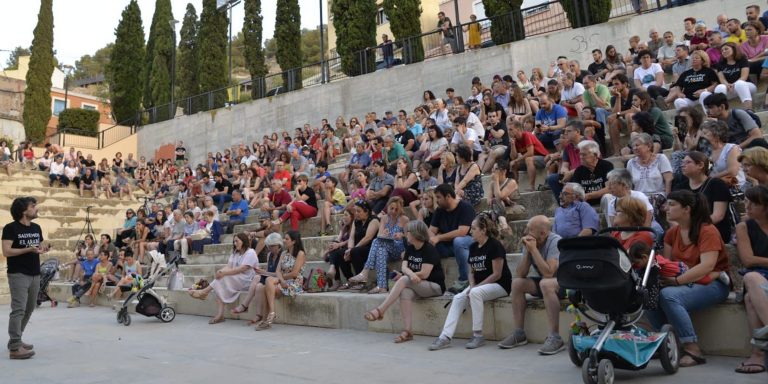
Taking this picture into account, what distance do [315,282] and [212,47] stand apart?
78.7 feet

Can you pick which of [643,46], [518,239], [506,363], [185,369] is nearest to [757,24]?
[643,46]

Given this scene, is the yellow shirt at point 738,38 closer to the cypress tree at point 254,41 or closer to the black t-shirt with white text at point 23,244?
the black t-shirt with white text at point 23,244

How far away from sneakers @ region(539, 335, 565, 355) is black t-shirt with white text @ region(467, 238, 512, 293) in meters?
0.99

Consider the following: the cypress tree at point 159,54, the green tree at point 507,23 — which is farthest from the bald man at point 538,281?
the cypress tree at point 159,54

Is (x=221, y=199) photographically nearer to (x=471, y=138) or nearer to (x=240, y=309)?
(x=240, y=309)

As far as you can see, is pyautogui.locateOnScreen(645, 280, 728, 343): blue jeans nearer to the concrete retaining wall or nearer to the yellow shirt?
the yellow shirt

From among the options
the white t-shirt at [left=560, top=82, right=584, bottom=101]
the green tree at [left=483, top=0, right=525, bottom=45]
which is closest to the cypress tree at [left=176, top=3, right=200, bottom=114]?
the green tree at [left=483, top=0, right=525, bottom=45]

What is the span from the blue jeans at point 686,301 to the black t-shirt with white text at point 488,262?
5.98ft

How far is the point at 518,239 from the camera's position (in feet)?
25.8

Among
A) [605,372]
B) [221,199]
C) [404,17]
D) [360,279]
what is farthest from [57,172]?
[605,372]

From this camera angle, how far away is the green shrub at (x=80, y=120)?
98.9 feet

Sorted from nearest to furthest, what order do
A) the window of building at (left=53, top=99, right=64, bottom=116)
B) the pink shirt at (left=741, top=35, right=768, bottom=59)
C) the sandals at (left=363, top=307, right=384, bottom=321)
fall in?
the sandals at (left=363, top=307, right=384, bottom=321), the pink shirt at (left=741, top=35, right=768, bottom=59), the window of building at (left=53, top=99, right=64, bottom=116)

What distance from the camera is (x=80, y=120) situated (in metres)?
30.6

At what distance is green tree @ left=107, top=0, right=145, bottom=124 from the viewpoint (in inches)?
1298
